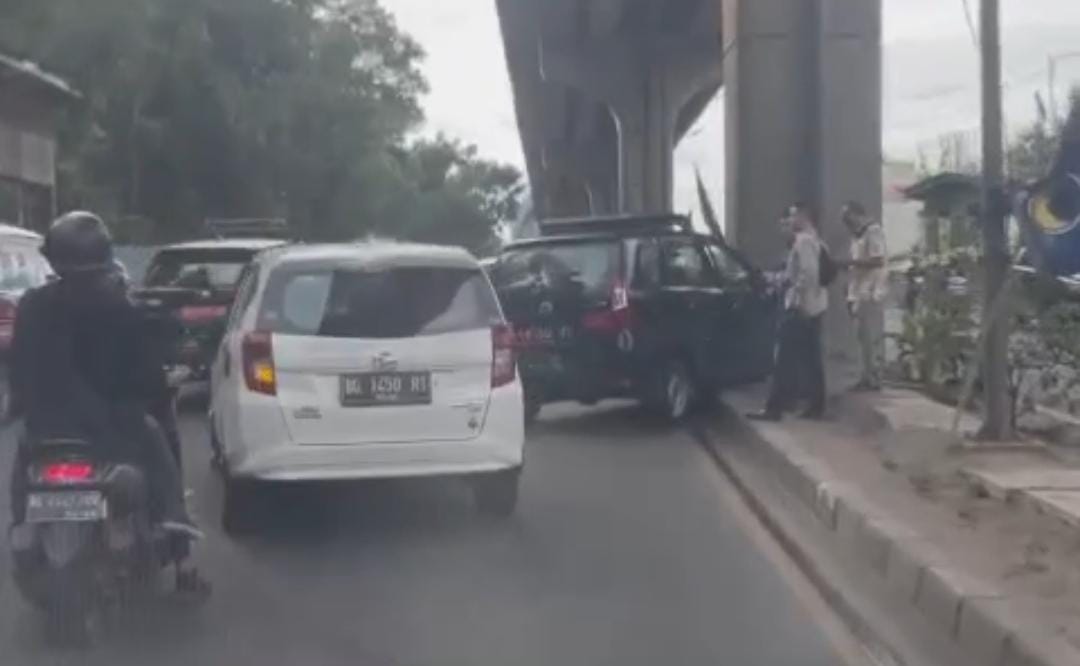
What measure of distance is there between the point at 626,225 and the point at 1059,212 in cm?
777

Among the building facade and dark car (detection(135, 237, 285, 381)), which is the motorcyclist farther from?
the building facade

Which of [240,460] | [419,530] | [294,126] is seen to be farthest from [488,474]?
[294,126]

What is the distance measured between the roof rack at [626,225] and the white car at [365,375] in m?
6.70

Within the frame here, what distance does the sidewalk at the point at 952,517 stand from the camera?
8086 millimetres

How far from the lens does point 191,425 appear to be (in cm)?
1861

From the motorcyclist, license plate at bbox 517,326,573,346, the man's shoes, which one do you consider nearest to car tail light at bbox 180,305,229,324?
license plate at bbox 517,326,573,346

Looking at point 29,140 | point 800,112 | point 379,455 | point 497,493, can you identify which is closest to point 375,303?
point 379,455

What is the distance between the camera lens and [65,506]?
26.8 feet

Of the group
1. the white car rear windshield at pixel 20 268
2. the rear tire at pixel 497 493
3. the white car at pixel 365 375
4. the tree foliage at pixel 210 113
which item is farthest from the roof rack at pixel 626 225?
the tree foliage at pixel 210 113

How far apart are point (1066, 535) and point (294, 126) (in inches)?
1942

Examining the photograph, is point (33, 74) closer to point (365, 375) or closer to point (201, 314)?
point (201, 314)

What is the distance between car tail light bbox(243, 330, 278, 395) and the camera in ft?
36.7

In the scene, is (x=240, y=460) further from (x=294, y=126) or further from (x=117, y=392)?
(x=294, y=126)

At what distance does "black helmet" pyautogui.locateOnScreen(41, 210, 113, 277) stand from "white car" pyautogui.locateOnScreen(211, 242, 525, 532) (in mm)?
2730
